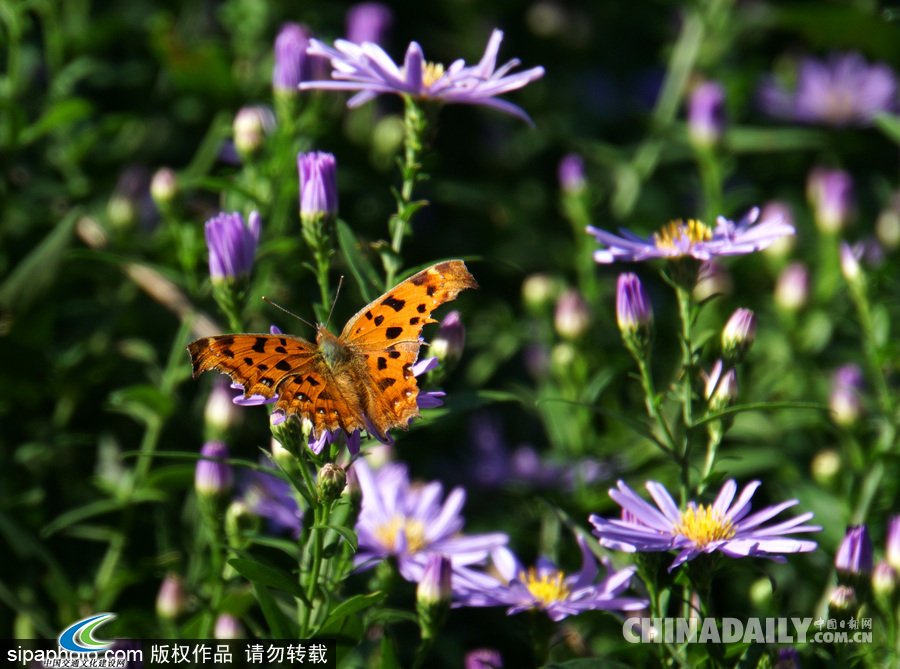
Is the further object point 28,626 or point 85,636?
point 28,626

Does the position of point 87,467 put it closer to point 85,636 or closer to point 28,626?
point 28,626

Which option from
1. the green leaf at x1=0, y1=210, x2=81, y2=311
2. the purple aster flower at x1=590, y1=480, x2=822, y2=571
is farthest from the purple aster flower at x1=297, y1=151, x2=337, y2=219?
→ the green leaf at x1=0, y1=210, x2=81, y2=311

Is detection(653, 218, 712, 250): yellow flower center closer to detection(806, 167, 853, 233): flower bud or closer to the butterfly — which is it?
the butterfly

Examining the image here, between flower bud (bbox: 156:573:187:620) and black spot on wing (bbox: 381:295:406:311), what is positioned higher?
black spot on wing (bbox: 381:295:406:311)

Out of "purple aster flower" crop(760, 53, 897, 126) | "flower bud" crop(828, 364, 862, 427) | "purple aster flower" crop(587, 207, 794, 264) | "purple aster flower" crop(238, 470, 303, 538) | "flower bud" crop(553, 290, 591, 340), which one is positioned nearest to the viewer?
"purple aster flower" crop(587, 207, 794, 264)

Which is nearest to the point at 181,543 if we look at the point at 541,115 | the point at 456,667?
the point at 456,667

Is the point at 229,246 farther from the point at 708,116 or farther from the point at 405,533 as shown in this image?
the point at 708,116

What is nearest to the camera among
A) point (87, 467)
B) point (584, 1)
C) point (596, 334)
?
point (87, 467)

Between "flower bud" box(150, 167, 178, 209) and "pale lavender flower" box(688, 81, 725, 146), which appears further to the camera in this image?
"pale lavender flower" box(688, 81, 725, 146)
